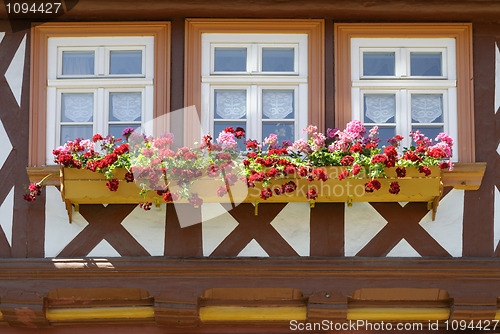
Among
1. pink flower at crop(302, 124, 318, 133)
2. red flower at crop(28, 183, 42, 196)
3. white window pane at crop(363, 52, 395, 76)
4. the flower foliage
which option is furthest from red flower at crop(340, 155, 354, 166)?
red flower at crop(28, 183, 42, 196)

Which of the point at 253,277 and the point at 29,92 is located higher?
the point at 29,92

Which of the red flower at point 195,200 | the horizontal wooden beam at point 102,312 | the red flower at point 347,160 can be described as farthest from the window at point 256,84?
the horizontal wooden beam at point 102,312

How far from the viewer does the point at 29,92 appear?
8891 millimetres

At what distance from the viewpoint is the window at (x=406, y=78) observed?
8797 mm

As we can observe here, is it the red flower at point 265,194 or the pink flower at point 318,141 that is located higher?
the pink flower at point 318,141

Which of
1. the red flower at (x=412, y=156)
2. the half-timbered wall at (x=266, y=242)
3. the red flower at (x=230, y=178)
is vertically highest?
the red flower at (x=412, y=156)

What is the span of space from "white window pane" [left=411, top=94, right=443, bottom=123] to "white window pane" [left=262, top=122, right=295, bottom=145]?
1136mm

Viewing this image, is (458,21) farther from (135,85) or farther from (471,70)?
(135,85)

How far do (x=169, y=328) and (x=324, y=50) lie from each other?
294 cm

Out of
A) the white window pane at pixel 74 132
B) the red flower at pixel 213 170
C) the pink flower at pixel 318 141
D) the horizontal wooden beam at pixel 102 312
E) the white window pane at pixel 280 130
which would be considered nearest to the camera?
the red flower at pixel 213 170

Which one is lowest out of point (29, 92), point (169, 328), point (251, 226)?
point (169, 328)

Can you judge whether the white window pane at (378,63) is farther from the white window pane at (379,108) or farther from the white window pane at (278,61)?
the white window pane at (278,61)

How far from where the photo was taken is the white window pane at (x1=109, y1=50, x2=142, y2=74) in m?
8.97

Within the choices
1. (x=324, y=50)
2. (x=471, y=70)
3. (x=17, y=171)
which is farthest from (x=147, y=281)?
(x=471, y=70)
